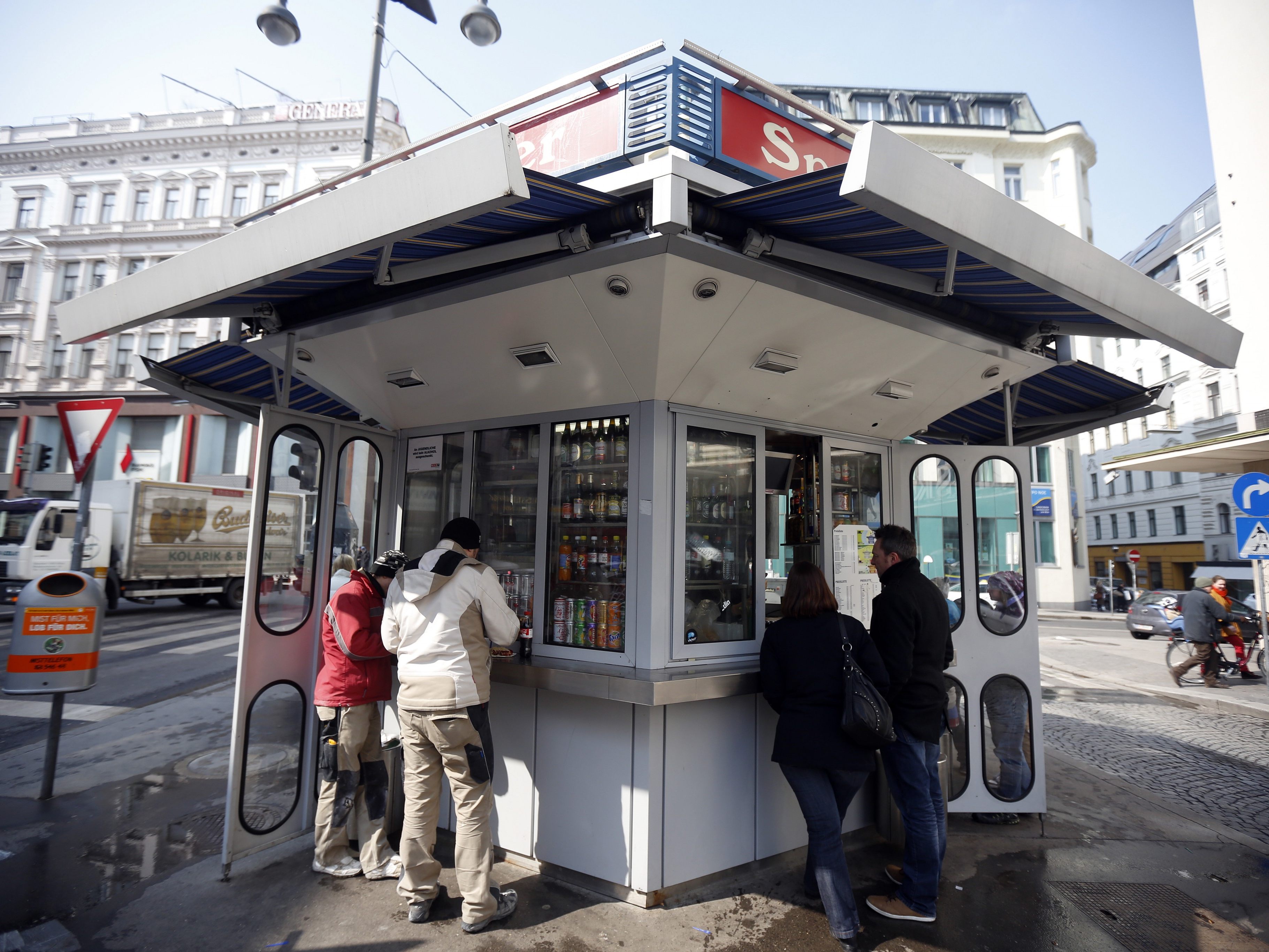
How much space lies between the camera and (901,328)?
3.87 m

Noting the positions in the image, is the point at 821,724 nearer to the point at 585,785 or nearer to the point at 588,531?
the point at 585,785

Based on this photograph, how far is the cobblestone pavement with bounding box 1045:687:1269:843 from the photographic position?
563 cm

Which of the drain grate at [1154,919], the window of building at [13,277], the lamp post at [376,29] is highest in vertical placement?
the window of building at [13,277]

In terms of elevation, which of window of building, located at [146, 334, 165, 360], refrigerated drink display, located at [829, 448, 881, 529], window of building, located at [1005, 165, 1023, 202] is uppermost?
window of building, located at [1005, 165, 1023, 202]

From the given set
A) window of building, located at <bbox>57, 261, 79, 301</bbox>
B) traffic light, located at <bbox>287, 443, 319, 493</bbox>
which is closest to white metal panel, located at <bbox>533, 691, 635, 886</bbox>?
traffic light, located at <bbox>287, 443, 319, 493</bbox>

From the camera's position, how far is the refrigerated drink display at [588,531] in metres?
4.23

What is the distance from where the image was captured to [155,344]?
30141 millimetres

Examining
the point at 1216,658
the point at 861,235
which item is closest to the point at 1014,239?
the point at 861,235

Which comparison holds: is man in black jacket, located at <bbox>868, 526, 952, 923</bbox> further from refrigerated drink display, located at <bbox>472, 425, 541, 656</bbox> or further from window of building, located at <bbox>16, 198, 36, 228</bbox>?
window of building, located at <bbox>16, 198, 36, 228</bbox>

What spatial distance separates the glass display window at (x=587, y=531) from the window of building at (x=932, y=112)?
1443 inches

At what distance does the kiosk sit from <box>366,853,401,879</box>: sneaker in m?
0.62

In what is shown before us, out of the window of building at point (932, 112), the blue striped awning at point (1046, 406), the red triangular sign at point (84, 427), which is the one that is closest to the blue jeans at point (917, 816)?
the blue striped awning at point (1046, 406)

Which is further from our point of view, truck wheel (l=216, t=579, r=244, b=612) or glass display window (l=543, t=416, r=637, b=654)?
truck wheel (l=216, t=579, r=244, b=612)

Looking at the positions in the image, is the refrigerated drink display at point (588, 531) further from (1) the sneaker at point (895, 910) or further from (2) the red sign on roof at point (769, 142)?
(1) the sneaker at point (895, 910)
